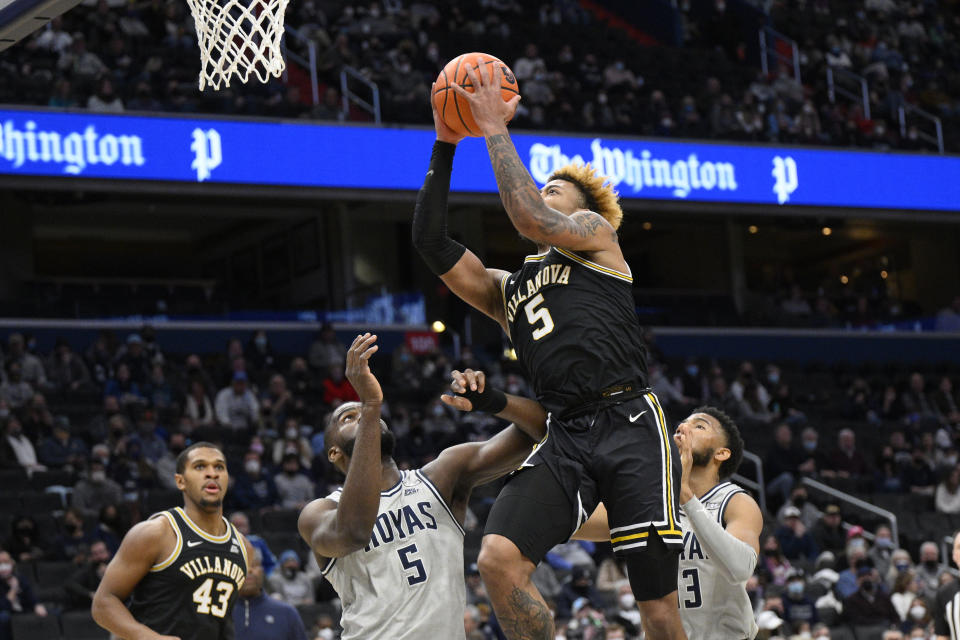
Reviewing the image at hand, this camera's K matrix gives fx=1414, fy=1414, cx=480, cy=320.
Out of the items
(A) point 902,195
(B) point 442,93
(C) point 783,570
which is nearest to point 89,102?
(C) point 783,570

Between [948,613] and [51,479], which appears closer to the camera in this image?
[948,613]

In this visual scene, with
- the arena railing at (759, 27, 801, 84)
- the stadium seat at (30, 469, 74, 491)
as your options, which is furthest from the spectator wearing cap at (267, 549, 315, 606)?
the arena railing at (759, 27, 801, 84)

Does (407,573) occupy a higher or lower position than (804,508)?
higher

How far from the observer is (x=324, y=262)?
24.5 m

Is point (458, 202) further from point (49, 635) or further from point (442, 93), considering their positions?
point (442, 93)

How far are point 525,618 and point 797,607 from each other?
31.7 ft

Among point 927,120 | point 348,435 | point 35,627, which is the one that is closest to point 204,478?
point 348,435

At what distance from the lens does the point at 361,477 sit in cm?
503

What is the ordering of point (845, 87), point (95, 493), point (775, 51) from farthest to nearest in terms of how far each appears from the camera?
point (775, 51) → point (845, 87) → point (95, 493)

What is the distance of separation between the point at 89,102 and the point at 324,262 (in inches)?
266

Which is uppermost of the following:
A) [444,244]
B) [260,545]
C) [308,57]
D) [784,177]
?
[308,57]

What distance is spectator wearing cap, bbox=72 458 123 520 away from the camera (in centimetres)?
1392

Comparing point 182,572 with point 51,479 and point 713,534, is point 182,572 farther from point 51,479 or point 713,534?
point 51,479

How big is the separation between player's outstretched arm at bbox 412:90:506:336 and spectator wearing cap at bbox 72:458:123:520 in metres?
9.46
